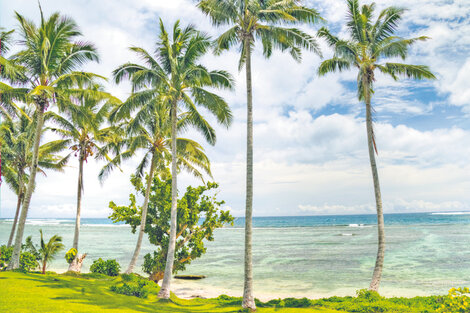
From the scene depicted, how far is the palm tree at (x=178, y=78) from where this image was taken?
13448 mm

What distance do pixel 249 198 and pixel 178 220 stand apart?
304 inches

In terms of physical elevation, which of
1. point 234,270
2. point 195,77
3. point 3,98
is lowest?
point 234,270

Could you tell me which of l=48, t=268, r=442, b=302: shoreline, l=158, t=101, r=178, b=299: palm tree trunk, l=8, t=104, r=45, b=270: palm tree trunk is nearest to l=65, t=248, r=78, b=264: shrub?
l=8, t=104, r=45, b=270: palm tree trunk

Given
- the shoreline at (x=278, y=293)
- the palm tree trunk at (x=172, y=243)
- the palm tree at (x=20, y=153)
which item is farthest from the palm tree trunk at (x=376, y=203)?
the palm tree at (x=20, y=153)

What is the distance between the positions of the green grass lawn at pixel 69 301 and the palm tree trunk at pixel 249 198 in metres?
0.61

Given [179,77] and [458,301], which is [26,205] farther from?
[458,301]

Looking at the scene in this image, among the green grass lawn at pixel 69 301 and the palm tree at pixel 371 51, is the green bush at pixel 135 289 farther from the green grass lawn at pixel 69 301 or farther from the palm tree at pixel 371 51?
the palm tree at pixel 371 51

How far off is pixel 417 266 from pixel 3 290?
93.9 feet

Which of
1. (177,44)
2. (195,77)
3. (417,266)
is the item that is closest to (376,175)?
(195,77)

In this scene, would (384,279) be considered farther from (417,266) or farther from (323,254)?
(323,254)

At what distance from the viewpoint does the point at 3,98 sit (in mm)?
13938

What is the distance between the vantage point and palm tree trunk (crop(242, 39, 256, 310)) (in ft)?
36.9

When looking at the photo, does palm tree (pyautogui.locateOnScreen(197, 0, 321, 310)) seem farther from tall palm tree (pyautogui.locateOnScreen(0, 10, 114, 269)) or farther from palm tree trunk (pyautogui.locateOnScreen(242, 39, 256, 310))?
tall palm tree (pyautogui.locateOnScreen(0, 10, 114, 269))

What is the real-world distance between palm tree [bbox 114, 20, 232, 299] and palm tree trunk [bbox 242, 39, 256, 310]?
5.86ft
